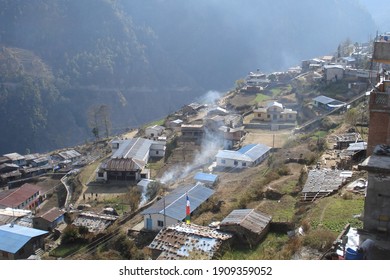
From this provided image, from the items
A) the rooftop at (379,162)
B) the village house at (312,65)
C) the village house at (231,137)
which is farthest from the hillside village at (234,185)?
the village house at (312,65)

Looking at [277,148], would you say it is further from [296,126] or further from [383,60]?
[383,60]

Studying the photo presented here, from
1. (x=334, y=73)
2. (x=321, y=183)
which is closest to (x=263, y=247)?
(x=321, y=183)

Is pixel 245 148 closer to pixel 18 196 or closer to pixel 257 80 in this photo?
pixel 18 196

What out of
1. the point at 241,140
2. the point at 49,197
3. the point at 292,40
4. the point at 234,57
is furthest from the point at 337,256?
the point at 292,40

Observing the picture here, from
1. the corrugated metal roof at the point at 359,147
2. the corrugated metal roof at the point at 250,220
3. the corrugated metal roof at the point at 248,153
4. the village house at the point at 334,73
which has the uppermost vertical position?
the village house at the point at 334,73

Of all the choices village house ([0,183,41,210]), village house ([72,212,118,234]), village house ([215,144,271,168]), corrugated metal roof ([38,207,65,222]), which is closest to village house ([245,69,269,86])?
village house ([215,144,271,168])

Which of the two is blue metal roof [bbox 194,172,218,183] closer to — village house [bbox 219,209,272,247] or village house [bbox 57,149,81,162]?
village house [bbox 219,209,272,247]

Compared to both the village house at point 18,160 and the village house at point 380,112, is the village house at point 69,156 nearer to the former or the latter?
the village house at point 18,160
